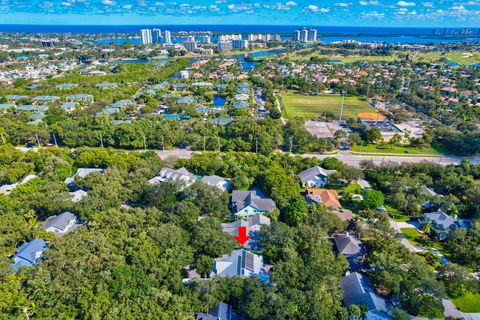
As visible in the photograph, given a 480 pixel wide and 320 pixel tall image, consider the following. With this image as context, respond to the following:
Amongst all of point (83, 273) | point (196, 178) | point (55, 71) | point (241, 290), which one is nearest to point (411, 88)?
point (196, 178)

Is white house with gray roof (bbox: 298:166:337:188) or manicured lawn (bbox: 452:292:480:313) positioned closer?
manicured lawn (bbox: 452:292:480:313)

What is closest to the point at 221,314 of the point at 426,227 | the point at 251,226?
the point at 251,226

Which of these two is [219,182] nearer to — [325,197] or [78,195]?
[325,197]

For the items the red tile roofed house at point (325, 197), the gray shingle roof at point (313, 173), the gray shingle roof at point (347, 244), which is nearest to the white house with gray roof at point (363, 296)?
the gray shingle roof at point (347, 244)

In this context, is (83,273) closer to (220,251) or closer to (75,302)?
(75,302)

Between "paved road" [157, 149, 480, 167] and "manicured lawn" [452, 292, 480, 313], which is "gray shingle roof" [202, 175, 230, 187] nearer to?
"paved road" [157, 149, 480, 167]

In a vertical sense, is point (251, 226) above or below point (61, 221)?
below

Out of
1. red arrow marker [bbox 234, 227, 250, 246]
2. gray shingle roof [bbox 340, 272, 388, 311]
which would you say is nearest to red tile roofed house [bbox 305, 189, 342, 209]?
red arrow marker [bbox 234, 227, 250, 246]
